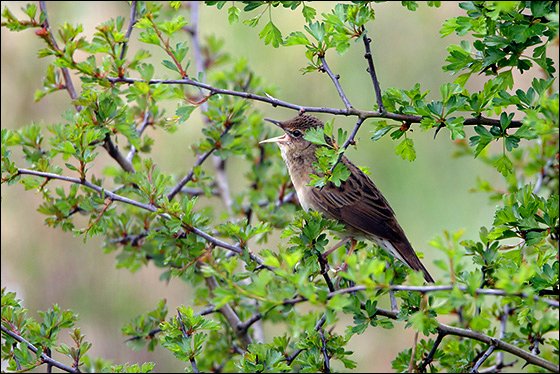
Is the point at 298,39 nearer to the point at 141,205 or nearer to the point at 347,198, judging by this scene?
the point at 141,205

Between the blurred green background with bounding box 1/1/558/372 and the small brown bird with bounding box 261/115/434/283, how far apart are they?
80.5 inches

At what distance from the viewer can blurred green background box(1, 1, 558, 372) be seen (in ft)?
20.2

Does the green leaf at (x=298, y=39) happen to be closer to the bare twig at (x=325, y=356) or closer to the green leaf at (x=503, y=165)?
the green leaf at (x=503, y=165)

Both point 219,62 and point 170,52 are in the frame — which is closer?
point 170,52

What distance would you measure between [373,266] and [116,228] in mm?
2224

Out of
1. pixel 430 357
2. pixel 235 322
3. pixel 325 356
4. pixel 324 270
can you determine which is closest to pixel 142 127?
pixel 235 322

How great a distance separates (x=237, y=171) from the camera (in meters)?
7.09

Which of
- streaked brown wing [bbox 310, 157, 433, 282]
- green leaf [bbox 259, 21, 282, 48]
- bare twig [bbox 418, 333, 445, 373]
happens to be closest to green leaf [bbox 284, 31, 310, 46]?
green leaf [bbox 259, 21, 282, 48]

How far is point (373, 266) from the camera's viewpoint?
6.56ft

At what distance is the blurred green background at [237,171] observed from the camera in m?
6.16

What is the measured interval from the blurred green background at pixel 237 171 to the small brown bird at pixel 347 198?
2045mm

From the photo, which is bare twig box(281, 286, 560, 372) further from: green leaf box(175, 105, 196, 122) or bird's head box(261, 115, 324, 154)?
bird's head box(261, 115, 324, 154)

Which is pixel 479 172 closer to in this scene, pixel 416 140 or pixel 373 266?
pixel 416 140

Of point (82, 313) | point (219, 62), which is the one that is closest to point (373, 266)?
point (219, 62)
